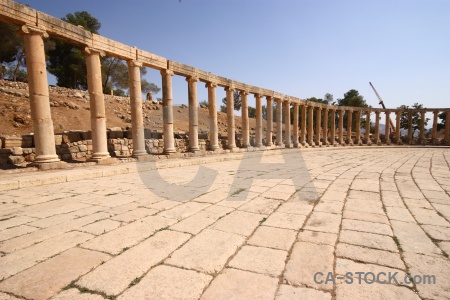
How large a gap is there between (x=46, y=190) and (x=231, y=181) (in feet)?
14.0

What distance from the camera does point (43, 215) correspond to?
358 cm

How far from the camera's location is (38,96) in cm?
745

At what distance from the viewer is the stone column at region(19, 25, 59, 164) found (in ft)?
24.2

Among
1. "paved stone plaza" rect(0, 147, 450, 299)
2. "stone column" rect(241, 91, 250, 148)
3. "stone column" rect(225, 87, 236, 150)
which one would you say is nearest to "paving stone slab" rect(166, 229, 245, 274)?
"paved stone plaza" rect(0, 147, 450, 299)

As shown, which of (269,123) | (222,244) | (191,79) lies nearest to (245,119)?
(269,123)

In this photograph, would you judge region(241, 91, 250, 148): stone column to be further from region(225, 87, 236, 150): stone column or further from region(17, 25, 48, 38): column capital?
region(17, 25, 48, 38): column capital

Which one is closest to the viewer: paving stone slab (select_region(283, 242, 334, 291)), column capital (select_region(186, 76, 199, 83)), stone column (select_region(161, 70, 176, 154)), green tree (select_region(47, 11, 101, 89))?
paving stone slab (select_region(283, 242, 334, 291))

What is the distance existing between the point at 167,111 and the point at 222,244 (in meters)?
9.97

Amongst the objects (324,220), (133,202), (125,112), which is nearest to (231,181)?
(133,202)

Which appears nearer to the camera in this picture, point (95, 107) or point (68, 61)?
point (95, 107)

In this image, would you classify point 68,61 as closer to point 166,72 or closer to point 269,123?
point 166,72

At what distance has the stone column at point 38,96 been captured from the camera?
739 centimetres

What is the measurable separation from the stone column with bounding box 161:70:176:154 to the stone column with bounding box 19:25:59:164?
496 centimetres

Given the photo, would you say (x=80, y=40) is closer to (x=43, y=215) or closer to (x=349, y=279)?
(x=43, y=215)
